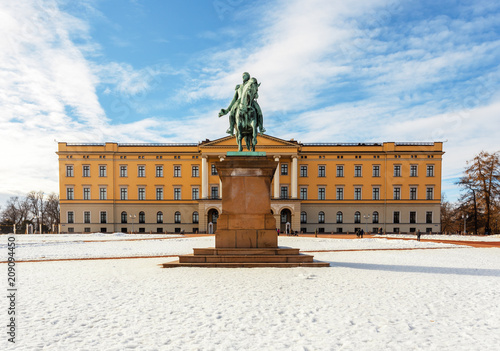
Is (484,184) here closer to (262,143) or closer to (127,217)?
(262,143)

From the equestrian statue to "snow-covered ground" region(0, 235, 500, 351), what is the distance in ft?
17.8

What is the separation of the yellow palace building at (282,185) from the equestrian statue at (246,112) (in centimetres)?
3887

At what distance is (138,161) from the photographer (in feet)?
178

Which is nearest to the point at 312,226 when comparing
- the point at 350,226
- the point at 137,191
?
the point at 350,226

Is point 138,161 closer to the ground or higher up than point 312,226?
higher up

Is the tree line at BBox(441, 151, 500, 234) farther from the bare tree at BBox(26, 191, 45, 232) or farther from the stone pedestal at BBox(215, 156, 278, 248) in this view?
the bare tree at BBox(26, 191, 45, 232)

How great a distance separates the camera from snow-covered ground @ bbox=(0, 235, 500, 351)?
4.51 meters

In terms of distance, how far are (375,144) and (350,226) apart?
47.0 ft

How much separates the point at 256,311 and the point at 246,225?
5.36 meters

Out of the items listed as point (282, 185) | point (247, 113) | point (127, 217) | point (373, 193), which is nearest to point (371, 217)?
point (373, 193)

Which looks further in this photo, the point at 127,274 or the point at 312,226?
the point at 312,226

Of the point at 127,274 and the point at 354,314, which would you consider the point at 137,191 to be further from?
the point at 354,314

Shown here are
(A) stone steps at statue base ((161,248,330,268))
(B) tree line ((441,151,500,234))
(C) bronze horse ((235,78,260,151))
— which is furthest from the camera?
(B) tree line ((441,151,500,234))

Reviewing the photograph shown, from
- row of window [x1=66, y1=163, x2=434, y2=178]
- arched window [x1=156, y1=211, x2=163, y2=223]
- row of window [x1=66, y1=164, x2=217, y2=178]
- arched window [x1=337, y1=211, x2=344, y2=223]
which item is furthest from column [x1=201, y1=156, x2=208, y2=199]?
arched window [x1=337, y1=211, x2=344, y2=223]
